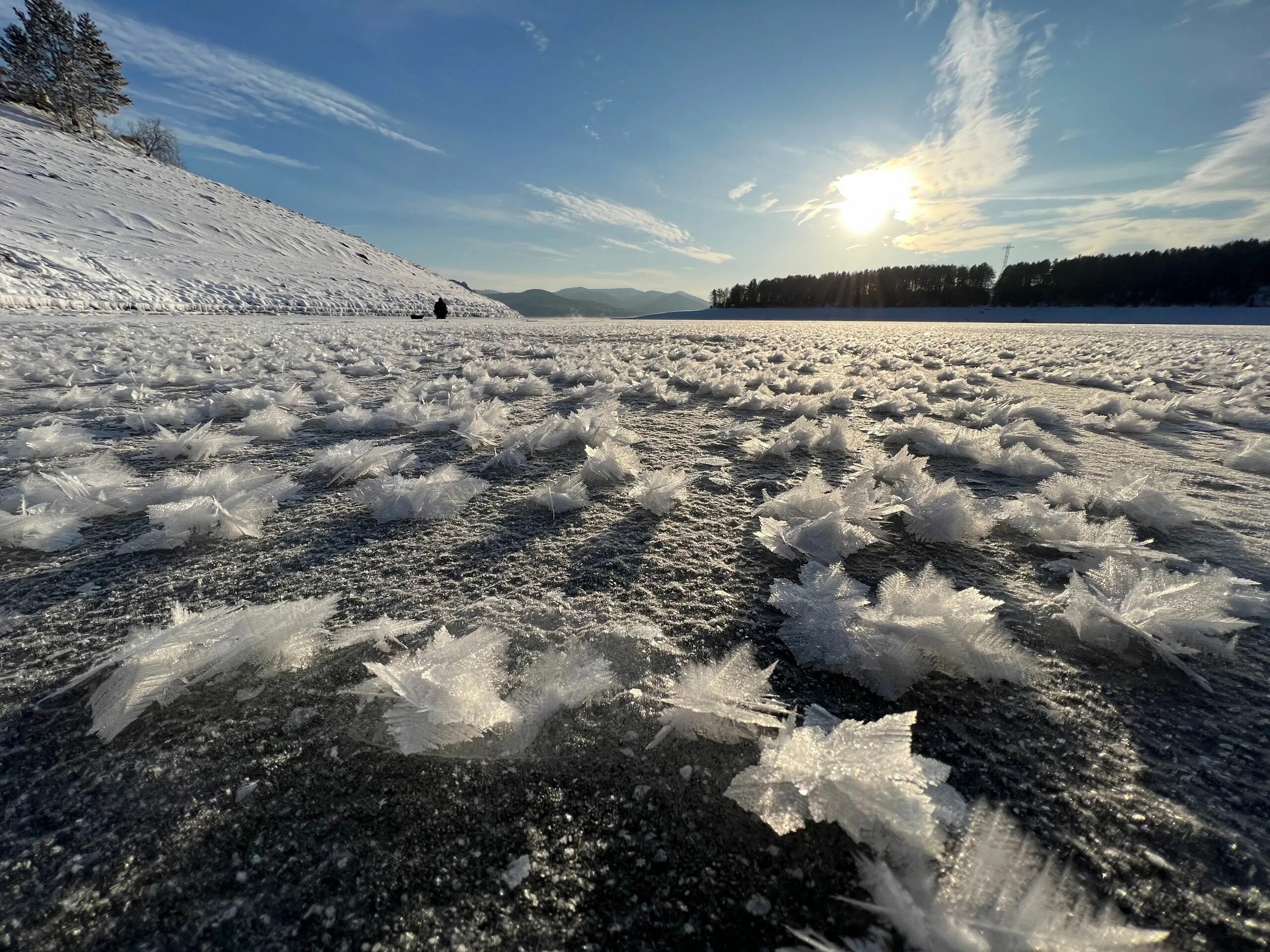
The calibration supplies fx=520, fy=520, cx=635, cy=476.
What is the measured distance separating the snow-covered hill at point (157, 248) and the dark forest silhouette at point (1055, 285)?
3187cm

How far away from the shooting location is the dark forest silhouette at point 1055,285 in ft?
119

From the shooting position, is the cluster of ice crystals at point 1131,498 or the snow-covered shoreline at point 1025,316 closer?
the cluster of ice crystals at point 1131,498

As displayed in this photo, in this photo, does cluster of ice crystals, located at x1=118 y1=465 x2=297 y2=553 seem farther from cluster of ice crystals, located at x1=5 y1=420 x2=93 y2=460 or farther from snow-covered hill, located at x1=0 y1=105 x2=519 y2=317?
snow-covered hill, located at x1=0 y1=105 x2=519 y2=317

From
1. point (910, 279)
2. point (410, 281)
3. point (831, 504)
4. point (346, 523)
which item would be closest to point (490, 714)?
point (346, 523)

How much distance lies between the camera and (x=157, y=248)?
22.3m

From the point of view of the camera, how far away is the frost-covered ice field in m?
0.58

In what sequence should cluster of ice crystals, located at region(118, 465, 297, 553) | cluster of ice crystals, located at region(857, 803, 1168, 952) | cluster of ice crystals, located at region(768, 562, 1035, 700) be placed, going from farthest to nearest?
1. cluster of ice crystals, located at region(118, 465, 297, 553)
2. cluster of ice crystals, located at region(768, 562, 1035, 700)
3. cluster of ice crystals, located at region(857, 803, 1168, 952)

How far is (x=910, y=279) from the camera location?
49188 mm

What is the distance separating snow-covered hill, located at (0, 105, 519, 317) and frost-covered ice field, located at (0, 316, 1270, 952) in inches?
682

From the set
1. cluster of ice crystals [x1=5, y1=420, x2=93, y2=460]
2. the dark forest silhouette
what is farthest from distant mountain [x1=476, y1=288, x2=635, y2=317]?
cluster of ice crystals [x1=5, y1=420, x2=93, y2=460]

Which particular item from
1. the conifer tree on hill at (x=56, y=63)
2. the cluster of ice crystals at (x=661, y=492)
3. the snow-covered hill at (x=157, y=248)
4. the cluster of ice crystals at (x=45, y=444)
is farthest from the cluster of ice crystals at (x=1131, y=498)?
the conifer tree on hill at (x=56, y=63)

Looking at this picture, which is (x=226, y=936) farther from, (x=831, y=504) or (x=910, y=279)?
(x=910, y=279)

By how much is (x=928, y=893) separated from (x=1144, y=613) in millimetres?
805

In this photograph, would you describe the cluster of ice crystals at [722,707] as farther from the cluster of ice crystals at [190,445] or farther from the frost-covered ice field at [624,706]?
the cluster of ice crystals at [190,445]
